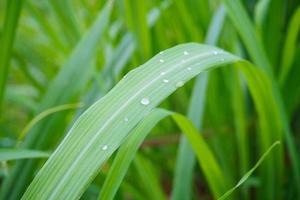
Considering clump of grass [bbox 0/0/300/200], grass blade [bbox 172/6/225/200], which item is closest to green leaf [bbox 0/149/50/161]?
clump of grass [bbox 0/0/300/200]

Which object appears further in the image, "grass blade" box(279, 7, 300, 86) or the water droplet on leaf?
"grass blade" box(279, 7, 300, 86)

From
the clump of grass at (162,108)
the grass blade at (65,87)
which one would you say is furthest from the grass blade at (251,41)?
the grass blade at (65,87)

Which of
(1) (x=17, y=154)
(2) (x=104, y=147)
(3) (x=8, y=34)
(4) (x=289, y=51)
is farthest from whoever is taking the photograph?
(4) (x=289, y=51)

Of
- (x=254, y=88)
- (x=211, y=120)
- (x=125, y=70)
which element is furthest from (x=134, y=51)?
(x=254, y=88)

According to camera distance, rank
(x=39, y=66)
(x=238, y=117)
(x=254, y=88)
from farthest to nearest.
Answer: (x=39, y=66), (x=238, y=117), (x=254, y=88)

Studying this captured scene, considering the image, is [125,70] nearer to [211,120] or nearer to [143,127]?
[211,120]

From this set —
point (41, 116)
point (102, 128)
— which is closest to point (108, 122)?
point (102, 128)

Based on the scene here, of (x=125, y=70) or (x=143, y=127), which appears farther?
(x=125, y=70)

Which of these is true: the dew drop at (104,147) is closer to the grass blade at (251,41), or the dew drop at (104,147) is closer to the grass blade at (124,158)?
the grass blade at (124,158)

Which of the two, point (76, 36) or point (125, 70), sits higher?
point (76, 36)

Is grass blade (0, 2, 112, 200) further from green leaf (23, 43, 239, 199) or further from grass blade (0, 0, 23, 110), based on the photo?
green leaf (23, 43, 239, 199)

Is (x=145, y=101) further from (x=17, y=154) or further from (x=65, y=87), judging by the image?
(x=65, y=87)
